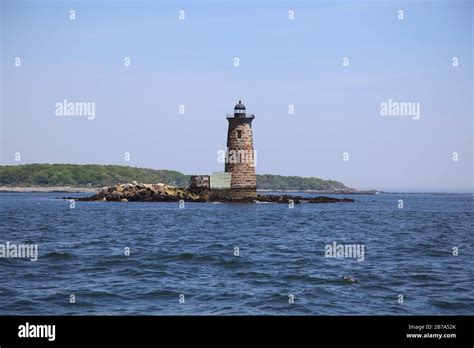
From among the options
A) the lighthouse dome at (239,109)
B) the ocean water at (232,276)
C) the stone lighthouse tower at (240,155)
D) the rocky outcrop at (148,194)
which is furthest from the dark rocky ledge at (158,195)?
the ocean water at (232,276)

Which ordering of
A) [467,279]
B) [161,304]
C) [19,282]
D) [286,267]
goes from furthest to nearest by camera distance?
[286,267] → [467,279] → [19,282] → [161,304]

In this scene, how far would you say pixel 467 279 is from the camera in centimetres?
2250

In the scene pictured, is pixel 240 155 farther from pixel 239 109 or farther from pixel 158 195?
pixel 158 195

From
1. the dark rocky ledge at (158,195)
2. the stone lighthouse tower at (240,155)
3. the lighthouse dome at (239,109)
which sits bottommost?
the dark rocky ledge at (158,195)

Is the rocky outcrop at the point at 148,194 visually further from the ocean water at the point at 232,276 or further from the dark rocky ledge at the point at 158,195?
the ocean water at the point at 232,276

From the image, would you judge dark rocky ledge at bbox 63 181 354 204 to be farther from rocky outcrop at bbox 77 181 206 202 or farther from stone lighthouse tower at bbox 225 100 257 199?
stone lighthouse tower at bbox 225 100 257 199

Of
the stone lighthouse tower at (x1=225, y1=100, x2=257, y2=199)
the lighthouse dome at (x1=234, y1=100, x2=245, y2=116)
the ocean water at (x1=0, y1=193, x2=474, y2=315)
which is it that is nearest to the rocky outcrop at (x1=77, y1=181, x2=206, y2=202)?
the stone lighthouse tower at (x1=225, y1=100, x2=257, y2=199)

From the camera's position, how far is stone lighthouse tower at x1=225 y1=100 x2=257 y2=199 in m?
76.4

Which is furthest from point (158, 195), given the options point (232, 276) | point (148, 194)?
point (232, 276)

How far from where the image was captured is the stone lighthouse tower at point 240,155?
76.4m

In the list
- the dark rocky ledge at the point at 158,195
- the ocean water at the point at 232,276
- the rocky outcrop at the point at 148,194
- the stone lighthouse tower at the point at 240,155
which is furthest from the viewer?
the rocky outcrop at the point at 148,194

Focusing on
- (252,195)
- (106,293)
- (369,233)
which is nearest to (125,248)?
(106,293)
